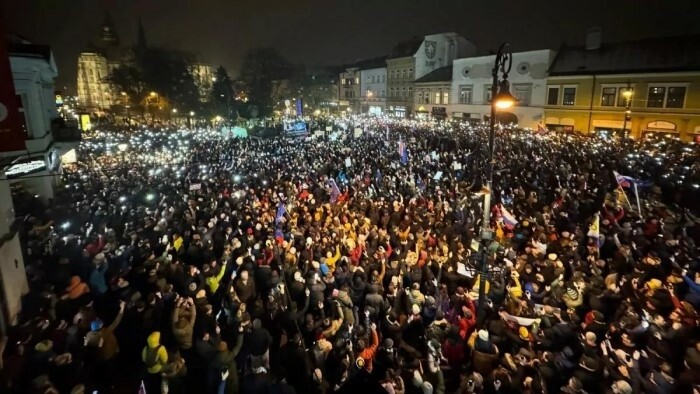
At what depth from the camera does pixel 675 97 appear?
2788 centimetres

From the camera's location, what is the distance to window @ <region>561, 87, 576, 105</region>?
33594mm

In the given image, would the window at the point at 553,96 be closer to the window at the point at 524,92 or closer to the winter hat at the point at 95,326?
the window at the point at 524,92

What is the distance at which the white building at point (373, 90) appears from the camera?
5922 cm

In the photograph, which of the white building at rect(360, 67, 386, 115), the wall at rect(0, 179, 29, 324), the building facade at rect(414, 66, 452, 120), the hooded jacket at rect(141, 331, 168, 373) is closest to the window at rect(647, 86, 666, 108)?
the building facade at rect(414, 66, 452, 120)

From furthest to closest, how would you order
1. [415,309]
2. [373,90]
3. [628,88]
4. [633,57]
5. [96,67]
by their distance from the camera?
[96,67] < [373,90] < [633,57] < [628,88] < [415,309]

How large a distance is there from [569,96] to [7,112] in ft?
123

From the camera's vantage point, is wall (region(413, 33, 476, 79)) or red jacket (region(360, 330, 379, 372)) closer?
red jacket (region(360, 330, 379, 372))

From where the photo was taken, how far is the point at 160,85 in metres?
45.0

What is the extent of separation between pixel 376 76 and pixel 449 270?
183 ft

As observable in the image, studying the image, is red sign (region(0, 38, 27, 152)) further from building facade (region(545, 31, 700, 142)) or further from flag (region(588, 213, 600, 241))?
building facade (region(545, 31, 700, 142))

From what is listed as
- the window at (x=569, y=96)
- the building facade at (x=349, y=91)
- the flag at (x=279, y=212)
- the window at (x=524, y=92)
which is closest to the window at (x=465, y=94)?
the window at (x=524, y=92)

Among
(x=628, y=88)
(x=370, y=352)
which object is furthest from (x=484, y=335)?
(x=628, y=88)

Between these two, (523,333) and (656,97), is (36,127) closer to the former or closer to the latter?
(523,333)

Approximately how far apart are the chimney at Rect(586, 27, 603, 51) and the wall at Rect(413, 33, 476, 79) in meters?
19.4
